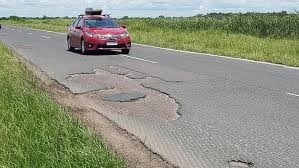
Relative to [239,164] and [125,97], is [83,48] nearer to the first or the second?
[125,97]

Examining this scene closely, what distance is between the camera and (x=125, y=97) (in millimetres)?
9312

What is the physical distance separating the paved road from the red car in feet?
15.1

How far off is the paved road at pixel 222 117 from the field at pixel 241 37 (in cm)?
474

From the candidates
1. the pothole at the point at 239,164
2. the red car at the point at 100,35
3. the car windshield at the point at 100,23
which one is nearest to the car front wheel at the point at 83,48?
the red car at the point at 100,35

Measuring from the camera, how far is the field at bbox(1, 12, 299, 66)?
64.8 ft

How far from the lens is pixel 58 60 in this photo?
655 inches

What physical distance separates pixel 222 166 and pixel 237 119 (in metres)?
2.28

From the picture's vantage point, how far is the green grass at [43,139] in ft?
15.2

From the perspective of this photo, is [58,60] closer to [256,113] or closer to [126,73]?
[126,73]

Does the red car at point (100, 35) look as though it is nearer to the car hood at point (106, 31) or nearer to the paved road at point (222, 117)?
the car hood at point (106, 31)

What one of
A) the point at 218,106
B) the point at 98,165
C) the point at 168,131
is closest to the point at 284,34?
the point at 218,106

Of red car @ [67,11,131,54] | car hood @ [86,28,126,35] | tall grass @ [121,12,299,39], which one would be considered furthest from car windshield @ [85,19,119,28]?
tall grass @ [121,12,299,39]

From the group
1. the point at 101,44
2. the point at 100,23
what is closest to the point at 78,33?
the point at 100,23

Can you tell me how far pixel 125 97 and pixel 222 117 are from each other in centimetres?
245
